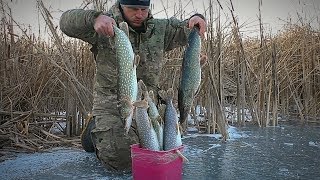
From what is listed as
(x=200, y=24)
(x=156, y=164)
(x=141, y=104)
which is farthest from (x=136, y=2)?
(x=156, y=164)

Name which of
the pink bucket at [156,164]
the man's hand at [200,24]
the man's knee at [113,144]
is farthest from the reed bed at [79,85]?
the pink bucket at [156,164]

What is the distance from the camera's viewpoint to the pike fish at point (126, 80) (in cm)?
274

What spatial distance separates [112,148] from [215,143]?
1.30 m

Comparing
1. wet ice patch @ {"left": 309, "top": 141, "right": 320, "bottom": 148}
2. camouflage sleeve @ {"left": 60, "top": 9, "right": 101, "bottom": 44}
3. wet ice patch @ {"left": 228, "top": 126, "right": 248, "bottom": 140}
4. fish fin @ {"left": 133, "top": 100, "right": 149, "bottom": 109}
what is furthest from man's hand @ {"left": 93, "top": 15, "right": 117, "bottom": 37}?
wet ice patch @ {"left": 309, "top": 141, "right": 320, "bottom": 148}

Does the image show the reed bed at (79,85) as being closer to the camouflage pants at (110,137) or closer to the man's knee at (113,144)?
the camouflage pants at (110,137)

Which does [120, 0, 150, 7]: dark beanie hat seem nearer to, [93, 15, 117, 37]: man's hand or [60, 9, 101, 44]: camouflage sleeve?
[60, 9, 101, 44]: camouflage sleeve

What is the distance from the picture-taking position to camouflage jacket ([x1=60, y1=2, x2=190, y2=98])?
12.4 feet

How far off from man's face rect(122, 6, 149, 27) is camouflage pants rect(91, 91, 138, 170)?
2.29 ft

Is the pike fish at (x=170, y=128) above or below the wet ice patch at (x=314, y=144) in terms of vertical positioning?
above

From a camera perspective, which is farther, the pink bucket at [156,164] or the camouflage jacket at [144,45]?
the camouflage jacket at [144,45]

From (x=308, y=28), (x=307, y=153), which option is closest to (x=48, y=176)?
(x=307, y=153)

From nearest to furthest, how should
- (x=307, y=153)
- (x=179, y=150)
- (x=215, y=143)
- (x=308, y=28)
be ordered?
(x=179, y=150)
(x=307, y=153)
(x=215, y=143)
(x=308, y=28)

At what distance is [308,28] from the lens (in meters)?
6.82

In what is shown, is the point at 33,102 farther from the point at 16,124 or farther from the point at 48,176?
the point at 48,176
